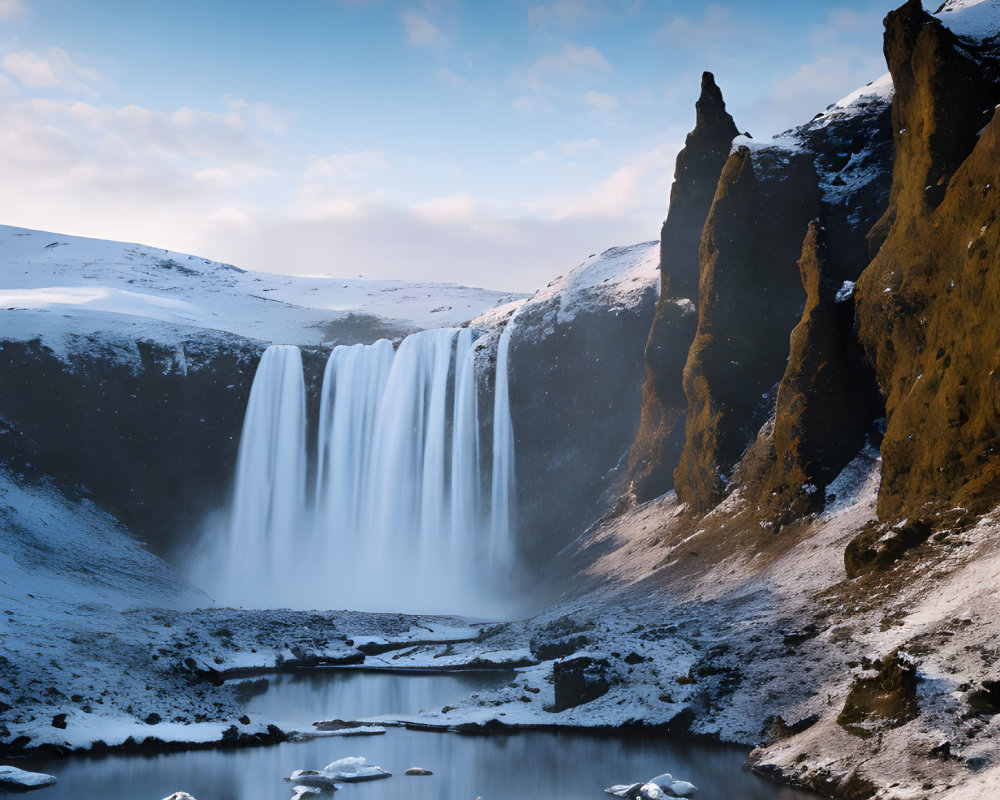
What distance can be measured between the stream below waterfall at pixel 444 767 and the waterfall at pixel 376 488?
3456 cm

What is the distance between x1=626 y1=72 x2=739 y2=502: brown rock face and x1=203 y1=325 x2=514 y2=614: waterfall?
11.4 metres

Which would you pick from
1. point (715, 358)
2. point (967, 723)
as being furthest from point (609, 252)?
point (967, 723)

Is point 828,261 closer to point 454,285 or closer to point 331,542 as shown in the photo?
point 331,542

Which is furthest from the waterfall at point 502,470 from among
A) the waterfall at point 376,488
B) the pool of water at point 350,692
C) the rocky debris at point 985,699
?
the rocky debris at point 985,699

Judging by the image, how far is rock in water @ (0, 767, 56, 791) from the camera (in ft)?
62.0

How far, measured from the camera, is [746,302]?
157ft

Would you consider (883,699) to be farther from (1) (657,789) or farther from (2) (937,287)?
(2) (937,287)

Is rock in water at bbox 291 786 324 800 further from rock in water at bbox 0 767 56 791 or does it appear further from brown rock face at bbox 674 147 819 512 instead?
brown rock face at bbox 674 147 819 512

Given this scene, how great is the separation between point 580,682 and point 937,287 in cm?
1720

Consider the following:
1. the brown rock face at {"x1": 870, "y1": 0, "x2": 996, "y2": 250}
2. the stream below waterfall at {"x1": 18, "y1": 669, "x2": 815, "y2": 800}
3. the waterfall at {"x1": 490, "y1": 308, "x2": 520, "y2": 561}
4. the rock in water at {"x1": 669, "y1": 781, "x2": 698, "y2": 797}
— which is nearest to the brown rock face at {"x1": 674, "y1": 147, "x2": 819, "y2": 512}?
the brown rock face at {"x1": 870, "y1": 0, "x2": 996, "y2": 250}

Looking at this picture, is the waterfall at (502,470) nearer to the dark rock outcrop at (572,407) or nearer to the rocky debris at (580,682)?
the dark rock outcrop at (572,407)

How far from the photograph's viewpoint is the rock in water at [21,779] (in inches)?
744

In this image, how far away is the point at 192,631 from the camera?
121 feet

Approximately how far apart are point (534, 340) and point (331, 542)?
20168mm
